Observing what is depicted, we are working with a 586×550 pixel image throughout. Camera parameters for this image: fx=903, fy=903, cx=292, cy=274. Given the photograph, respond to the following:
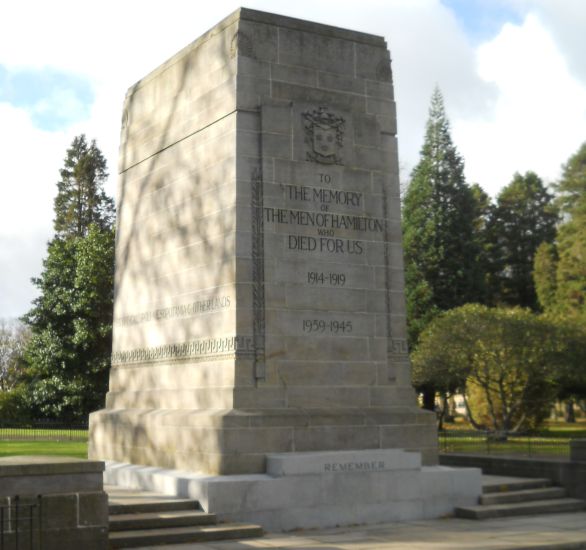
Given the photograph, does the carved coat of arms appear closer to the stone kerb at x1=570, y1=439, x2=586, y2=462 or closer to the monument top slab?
the monument top slab

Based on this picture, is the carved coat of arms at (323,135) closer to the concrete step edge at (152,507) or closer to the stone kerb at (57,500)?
the concrete step edge at (152,507)

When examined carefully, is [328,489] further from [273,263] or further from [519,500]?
[519,500]

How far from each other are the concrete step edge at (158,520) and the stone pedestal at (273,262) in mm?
1262

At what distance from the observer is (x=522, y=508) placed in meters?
15.9

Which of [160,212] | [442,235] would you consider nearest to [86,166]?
[442,235]

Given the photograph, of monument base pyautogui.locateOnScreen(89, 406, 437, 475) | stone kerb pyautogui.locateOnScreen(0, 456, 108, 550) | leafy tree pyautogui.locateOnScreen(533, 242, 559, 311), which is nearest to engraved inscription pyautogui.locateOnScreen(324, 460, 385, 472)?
monument base pyautogui.locateOnScreen(89, 406, 437, 475)

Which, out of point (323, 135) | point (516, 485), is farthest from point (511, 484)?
point (323, 135)

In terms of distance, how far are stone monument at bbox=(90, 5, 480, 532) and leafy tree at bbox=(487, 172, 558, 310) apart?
53.9m

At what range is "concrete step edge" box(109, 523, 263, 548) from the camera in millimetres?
12500

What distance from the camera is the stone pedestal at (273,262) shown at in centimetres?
1556

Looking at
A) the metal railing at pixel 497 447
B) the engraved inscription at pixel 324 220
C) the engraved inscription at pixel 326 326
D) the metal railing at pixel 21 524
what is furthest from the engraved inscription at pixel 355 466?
the metal railing at pixel 497 447

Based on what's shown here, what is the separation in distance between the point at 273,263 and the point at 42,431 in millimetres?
28162

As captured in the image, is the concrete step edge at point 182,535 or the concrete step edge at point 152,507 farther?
the concrete step edge at point 152,507

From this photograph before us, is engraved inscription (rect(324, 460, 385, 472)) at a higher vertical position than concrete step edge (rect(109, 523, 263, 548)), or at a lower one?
higher
